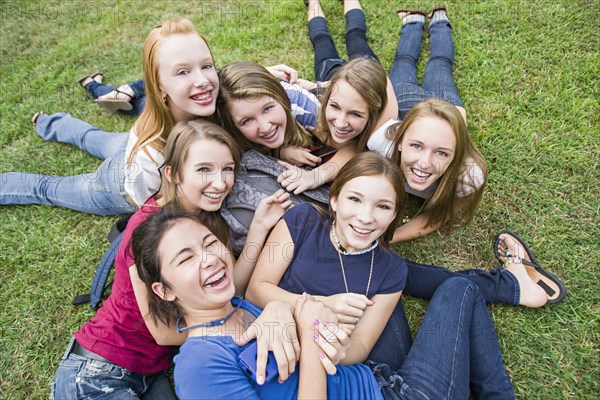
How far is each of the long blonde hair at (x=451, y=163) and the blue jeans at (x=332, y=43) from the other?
1.05 m

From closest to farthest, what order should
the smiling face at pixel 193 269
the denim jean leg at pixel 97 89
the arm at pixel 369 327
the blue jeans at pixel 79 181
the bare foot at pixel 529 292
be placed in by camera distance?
the smiling face at pixel 193 269 → the arm at pixel 369 327 → the bare foot at pixel 529 292 → the blue jeans at pixel 79 181 → the denim jean leg at pixel 97 89

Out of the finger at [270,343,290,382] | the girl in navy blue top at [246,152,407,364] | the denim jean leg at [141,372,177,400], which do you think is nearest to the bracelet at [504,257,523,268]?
the girl in navy blue top at [246,152,407,364]

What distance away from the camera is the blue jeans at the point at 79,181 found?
9.38 feet

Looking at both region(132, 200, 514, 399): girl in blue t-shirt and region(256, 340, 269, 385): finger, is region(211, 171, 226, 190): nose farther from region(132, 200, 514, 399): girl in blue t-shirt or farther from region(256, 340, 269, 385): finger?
region(256, 340, 269, 385): finger

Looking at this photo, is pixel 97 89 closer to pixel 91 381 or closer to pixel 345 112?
pixel 345 112

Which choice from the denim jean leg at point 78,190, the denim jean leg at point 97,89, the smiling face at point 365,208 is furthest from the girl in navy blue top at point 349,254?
the denim jean leg at point 97,89

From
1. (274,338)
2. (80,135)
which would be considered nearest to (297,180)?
(274,338)

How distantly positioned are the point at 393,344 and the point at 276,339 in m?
0.81

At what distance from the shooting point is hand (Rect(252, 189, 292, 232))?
A: 2338mm

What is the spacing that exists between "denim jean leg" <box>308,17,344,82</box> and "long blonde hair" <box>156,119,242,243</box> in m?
1.36

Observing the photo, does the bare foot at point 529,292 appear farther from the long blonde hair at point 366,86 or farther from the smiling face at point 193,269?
the smiling face at point 193,269

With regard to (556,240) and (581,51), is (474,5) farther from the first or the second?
(556,240)

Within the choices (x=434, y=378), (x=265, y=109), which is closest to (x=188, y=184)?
(x=265, y=109)

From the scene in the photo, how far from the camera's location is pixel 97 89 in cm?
370
